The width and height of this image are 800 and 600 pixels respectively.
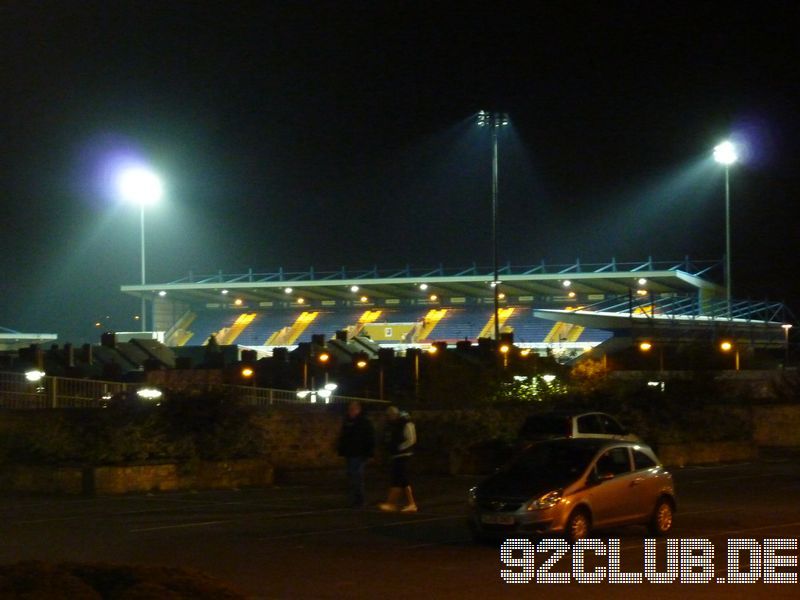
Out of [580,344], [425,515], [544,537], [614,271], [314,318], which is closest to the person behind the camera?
[544,537]

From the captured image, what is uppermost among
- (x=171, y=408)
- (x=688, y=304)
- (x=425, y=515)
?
(x=688, y=304)

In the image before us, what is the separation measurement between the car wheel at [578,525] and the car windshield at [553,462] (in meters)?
0.45

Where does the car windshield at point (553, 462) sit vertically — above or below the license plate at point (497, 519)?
above

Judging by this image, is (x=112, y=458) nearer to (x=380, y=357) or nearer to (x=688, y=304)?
(x=380, y=357)

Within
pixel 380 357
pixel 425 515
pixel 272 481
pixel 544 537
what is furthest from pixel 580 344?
pixel 544 537

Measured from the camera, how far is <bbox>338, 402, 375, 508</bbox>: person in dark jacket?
20016 mm

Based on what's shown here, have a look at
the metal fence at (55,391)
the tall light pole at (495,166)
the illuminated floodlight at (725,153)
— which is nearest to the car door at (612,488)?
the metal fence at (55,391)

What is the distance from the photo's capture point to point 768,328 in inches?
2510

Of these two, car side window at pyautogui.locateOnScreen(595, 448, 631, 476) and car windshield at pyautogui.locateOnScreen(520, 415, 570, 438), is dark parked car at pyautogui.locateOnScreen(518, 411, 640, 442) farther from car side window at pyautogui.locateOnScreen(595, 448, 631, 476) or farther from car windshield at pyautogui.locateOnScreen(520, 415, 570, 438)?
car side window at pyautogui.locateOnScreen(595, 448, 631, 476)

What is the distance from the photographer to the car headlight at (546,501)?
14836 millimetres

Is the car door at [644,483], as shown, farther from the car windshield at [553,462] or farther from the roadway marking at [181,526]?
the roadway marking at [181,526]

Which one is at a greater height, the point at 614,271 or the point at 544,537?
the point at 614,271

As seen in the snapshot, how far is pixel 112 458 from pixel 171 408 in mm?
1806

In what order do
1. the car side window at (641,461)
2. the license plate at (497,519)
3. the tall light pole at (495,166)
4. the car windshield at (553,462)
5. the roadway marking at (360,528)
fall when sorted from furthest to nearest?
the tall light pole at (495,166), the roadway marking at (360,528), the car side window at (641,461), the car windshield at (553,462), the license plate at (497,519)
